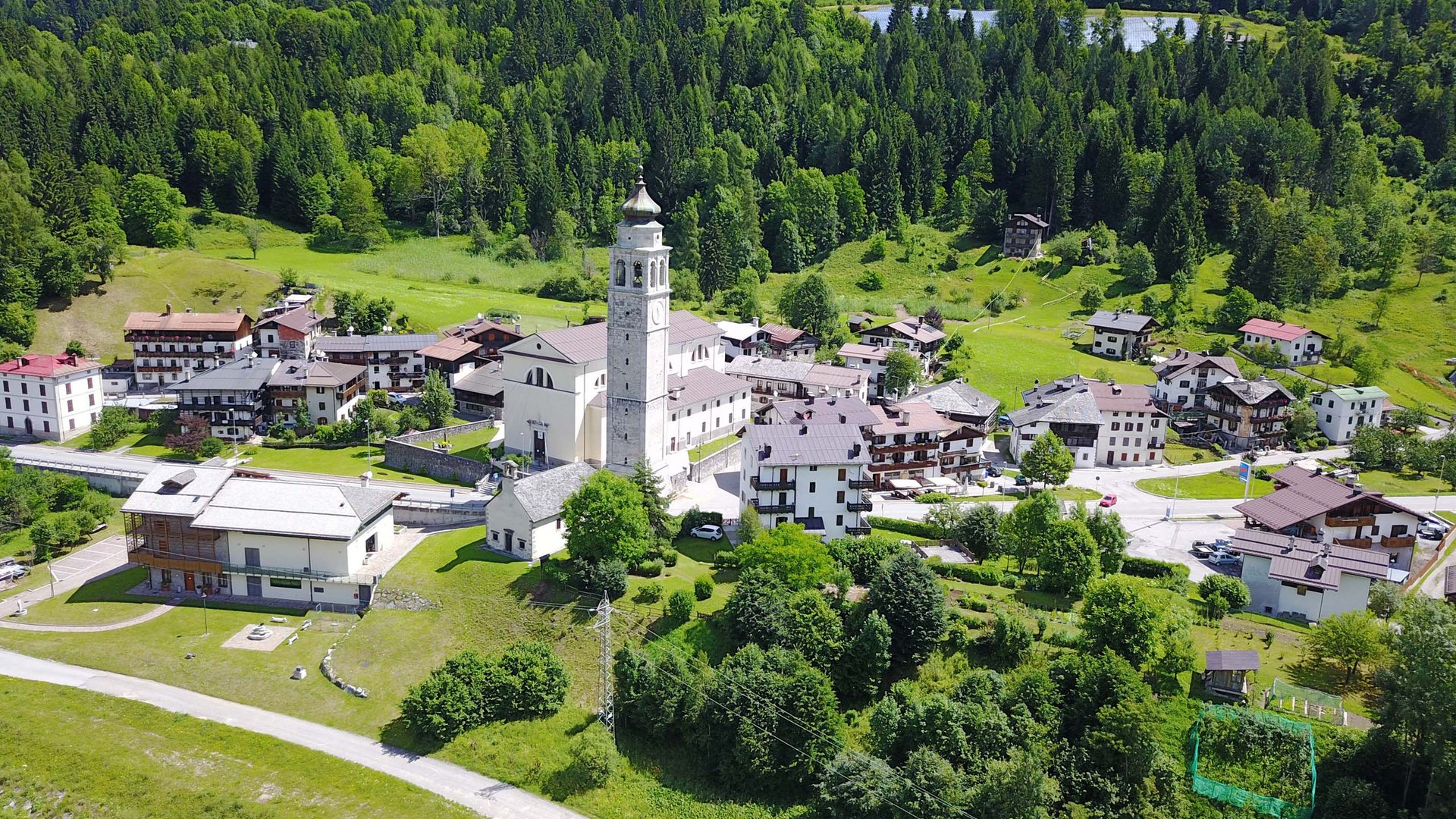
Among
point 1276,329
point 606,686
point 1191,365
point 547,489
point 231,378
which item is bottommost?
point 606,686

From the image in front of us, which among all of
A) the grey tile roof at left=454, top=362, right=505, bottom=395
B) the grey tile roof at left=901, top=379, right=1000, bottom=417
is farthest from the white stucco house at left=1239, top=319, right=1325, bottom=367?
the grey tile roof at left=454, top=362, right=505, bottom=395

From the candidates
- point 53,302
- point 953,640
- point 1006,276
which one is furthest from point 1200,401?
point 53,302

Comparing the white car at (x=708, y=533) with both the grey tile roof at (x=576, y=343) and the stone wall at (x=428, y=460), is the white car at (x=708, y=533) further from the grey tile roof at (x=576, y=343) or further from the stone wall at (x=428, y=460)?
the stone wall at (x=428, y=460)

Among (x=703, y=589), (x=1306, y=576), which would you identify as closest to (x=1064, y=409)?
(x=1306, y=576)

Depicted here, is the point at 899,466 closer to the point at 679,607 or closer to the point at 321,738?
the point at 679,607

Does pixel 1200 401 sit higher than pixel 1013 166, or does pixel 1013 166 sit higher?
pixel 1013 166

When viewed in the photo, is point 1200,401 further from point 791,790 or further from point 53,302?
point 53,302
